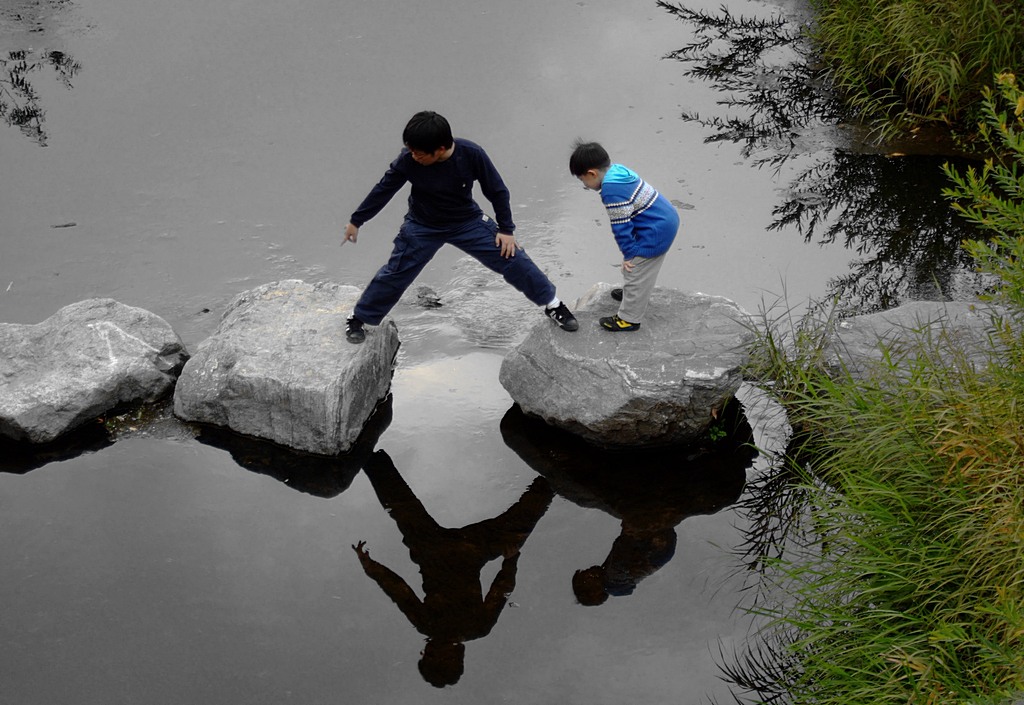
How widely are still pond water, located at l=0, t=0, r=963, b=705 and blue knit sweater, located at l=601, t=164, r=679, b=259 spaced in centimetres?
108

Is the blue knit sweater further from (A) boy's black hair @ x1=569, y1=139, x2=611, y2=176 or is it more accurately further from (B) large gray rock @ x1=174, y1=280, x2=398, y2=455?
(B) large gray rock @ x1=174, y1=280, x2=398, y2=455

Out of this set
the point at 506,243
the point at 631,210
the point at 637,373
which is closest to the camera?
the point at 631,210

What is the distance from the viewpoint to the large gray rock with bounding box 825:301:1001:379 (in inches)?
182

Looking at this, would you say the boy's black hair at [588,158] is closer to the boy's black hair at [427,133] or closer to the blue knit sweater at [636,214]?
the blue knit sweater at [636,214]

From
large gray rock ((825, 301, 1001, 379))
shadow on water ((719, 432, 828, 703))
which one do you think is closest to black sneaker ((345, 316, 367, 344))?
shadow on water ((719, 432, 828, 703))

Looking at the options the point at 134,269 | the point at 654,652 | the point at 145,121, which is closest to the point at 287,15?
the point at 145,121

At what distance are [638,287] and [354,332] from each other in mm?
1510

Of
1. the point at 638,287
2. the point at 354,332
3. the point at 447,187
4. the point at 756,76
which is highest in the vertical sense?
the point at 756,76

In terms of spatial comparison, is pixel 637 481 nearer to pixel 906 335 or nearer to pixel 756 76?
pixel 906 335

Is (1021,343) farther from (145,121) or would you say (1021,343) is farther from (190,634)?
(145,121)

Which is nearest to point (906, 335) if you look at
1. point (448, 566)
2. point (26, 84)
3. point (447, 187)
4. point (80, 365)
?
point (447, 187)

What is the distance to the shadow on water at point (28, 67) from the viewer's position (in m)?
7.65

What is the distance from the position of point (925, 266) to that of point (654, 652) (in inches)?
139

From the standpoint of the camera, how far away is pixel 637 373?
15.8 ft
